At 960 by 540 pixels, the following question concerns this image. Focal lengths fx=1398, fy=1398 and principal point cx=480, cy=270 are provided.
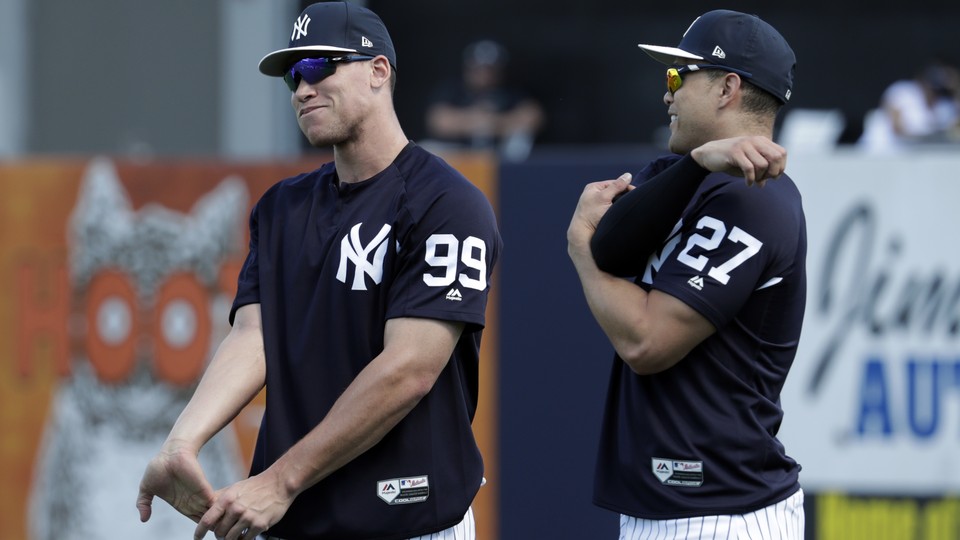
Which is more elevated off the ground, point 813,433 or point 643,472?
point 643,472

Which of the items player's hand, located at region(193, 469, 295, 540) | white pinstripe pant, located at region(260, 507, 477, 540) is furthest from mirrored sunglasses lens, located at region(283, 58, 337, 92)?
white pinstripe pant, located at region(260, 507, 477, 540)

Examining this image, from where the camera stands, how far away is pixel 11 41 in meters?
12.0

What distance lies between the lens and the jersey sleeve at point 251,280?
3.50 metres

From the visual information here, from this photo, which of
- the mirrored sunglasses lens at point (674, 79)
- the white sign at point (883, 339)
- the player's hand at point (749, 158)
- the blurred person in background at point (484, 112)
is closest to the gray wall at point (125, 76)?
the blurred person in background at point (484, 112)

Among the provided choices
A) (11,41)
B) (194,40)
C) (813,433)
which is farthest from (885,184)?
(11,41)

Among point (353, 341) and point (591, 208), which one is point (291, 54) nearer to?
point (353, 341)

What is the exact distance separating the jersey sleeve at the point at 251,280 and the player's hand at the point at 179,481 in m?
0.43

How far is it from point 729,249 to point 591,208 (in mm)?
393

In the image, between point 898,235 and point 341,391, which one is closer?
point 341,391

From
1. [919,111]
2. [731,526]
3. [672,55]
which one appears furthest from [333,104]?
[919,111]

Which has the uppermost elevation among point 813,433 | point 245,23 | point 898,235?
point 245,23

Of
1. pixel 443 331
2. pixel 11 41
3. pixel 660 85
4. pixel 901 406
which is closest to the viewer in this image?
pixel 443 331

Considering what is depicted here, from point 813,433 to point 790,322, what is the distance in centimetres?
301

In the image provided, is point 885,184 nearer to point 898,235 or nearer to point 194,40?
point 898,235
